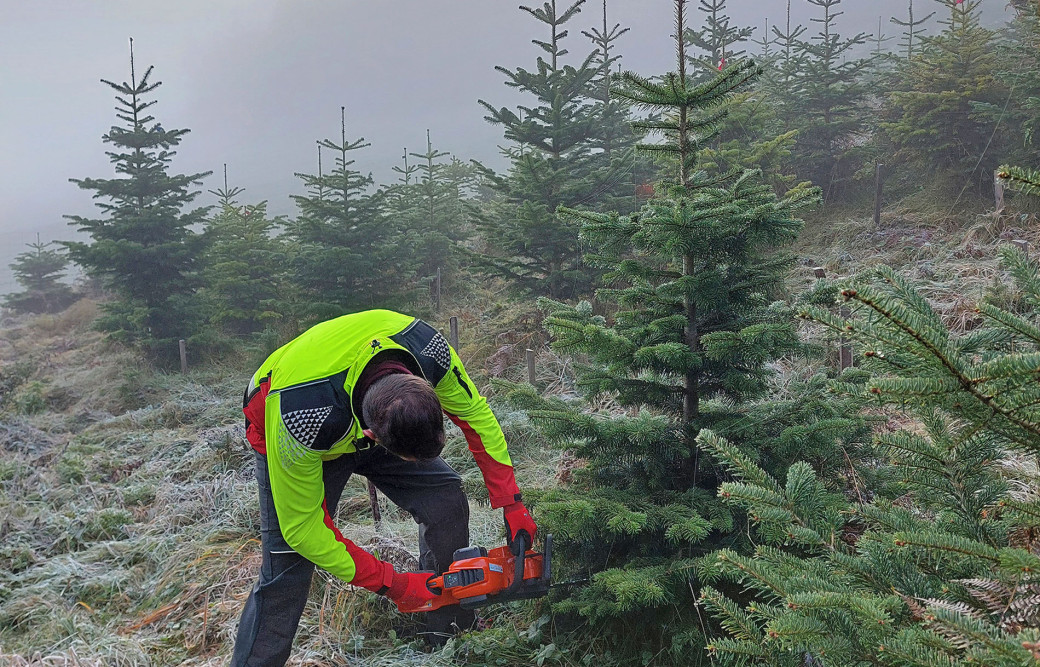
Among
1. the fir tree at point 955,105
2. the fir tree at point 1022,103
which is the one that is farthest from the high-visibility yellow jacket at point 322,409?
the fir tree at point 955,105

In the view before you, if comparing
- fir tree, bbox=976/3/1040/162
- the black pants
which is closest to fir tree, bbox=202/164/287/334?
the black pants

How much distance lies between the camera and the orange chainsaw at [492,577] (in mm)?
2613

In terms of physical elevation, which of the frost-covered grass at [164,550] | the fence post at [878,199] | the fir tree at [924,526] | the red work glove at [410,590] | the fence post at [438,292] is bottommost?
the frost-covered grass at [164,550]

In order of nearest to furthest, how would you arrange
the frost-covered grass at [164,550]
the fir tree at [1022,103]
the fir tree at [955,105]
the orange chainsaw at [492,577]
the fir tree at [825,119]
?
the orange chainsaw at [492,577] < the frost-covered grass at [164,550] < the fir tree at [1022,103] < the fir tree at [955,105] < the fir tree at [825,119]

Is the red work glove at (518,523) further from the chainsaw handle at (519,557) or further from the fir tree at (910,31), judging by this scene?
the fir tree at (910,31)

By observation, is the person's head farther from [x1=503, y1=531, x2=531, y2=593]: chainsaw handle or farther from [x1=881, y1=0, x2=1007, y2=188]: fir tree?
[x1=881, y1=0, x2=1007, y2=188]: fir tree

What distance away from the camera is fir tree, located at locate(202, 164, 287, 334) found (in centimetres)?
1230

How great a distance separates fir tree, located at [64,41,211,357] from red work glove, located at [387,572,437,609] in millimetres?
11000

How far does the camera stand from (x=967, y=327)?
6.35 metres

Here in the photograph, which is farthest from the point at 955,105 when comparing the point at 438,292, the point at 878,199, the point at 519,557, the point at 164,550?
the point at 164,550

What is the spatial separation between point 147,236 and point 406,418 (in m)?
12.5

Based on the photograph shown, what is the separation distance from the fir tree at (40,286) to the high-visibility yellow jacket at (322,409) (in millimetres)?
22746

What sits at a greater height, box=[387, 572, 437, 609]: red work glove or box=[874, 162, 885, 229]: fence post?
box=[874, 162, 885, 229]: fence post

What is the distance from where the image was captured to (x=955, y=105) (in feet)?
33.9
